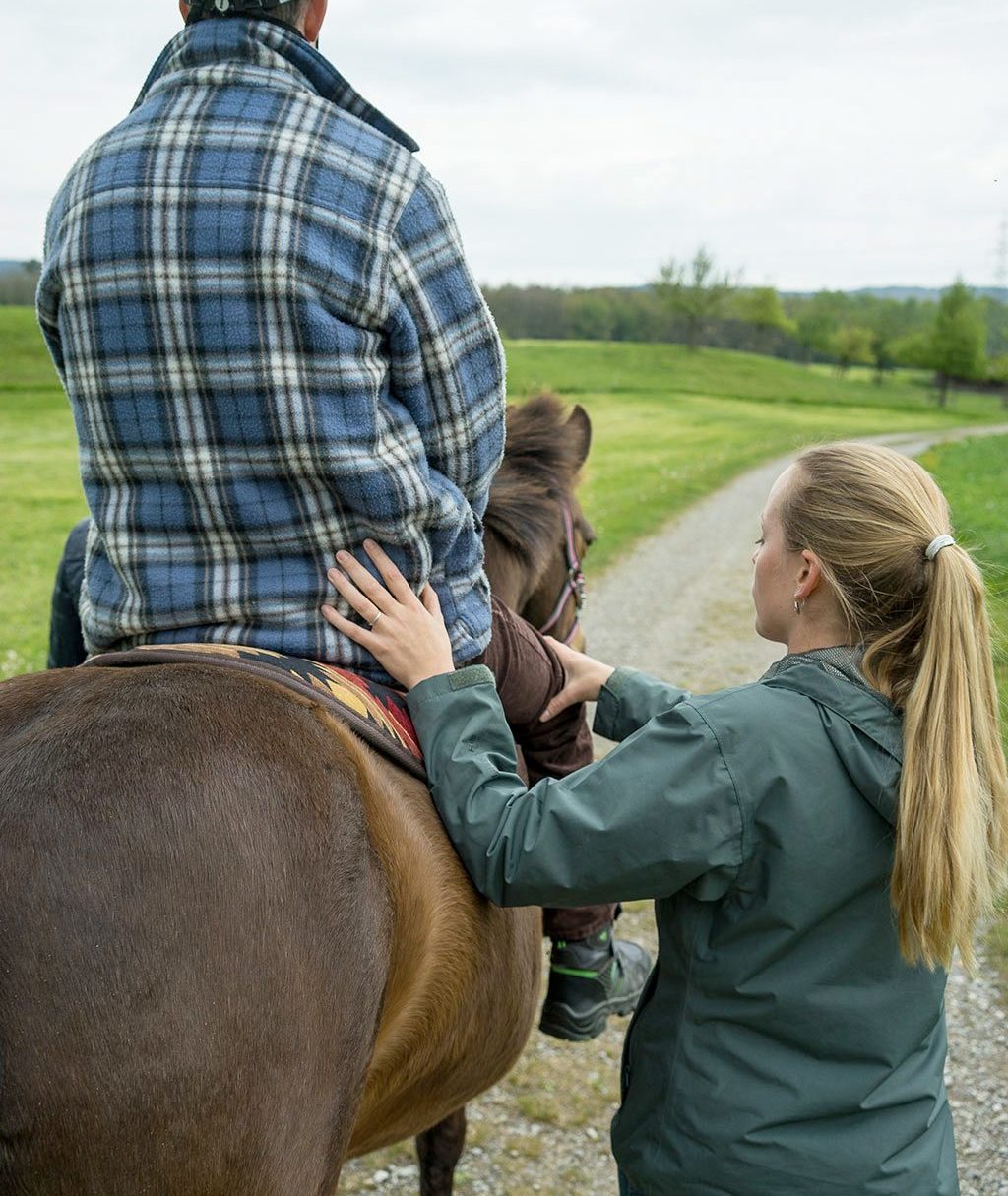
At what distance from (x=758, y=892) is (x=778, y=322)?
8702 centimetres

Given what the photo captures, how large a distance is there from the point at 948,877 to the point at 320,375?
1.51 m

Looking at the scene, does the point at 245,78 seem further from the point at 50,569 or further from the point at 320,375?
the point at 50,569

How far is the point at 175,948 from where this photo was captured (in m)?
1.53

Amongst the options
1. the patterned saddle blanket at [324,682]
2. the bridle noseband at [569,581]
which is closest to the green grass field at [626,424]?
the bridle noseband at [569,581]

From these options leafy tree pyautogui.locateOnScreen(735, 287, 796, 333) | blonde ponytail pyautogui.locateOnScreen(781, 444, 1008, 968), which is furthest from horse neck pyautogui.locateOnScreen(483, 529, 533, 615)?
leafy tree pyautogui.locateOnScreen(735, 287, 796, 333)

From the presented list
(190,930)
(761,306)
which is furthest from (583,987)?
(761,306)

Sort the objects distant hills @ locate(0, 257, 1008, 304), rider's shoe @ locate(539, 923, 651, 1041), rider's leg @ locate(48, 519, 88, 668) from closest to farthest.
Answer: rider's shoe @ locate(539, 923, 651, 1041), rider's leg @ locate(48, 519, 88, 668), distant hills @ locate(0, 257, 1008, 304)

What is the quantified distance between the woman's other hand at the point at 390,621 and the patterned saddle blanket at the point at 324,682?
0.08 meters

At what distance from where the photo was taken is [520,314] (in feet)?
244

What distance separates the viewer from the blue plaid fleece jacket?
1946 mm

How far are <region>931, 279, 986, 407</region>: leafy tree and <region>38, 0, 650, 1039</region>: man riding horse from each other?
7273 centimetres

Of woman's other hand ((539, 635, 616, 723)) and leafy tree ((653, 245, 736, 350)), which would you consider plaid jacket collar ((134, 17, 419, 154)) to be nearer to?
woman's other hand ((539, 635, 616, 723))

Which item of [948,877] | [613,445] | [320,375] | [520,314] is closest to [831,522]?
[948,877]

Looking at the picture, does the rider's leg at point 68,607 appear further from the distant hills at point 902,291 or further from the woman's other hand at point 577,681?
the distant hills at point 902,291
